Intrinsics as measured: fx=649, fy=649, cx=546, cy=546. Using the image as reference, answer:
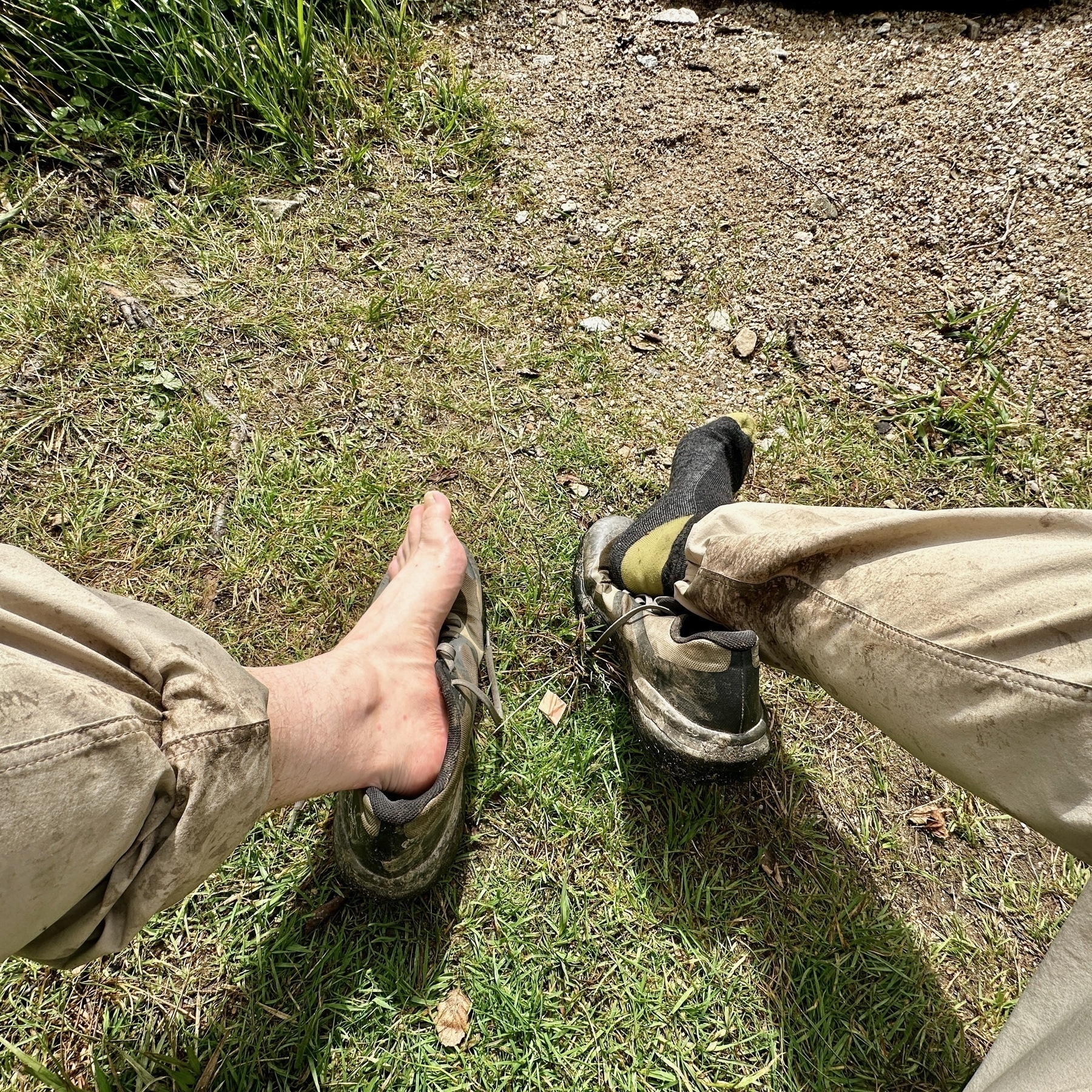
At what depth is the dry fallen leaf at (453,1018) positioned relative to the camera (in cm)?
162

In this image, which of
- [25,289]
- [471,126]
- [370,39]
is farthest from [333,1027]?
[370,39]

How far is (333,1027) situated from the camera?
5.31ft

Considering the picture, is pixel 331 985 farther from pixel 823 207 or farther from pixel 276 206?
pixel 823 207

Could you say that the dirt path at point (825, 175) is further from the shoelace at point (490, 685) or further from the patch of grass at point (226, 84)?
Result: the shoelace at point (490, 685)

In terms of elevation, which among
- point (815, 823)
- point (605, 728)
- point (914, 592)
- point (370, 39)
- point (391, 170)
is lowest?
point (815, 823)

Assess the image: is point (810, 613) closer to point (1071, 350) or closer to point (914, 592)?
point (914, 592)

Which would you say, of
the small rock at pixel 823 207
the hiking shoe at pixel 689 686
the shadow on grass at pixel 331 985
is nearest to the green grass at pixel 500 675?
the shadow on grass at pixel 331 985

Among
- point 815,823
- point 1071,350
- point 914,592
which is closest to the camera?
point 914,592

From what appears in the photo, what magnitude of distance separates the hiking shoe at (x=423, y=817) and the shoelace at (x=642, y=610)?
385 mm

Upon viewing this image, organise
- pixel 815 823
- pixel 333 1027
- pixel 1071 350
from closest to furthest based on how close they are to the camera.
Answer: pixel 333 1027, pixel 815 823, pixel 1071 350

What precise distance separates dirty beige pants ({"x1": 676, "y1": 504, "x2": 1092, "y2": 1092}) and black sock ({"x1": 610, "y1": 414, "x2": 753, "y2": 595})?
43 cm

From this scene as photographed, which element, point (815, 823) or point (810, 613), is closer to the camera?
point (810, 613)

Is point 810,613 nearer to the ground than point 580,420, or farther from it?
farther from it

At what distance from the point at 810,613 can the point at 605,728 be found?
2.91 feet
